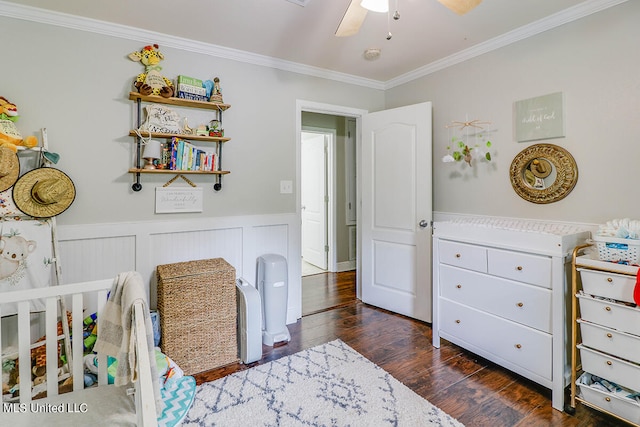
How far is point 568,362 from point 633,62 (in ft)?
5.87

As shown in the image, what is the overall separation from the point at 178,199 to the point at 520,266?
7.90ft

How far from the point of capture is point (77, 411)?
3.81 feet

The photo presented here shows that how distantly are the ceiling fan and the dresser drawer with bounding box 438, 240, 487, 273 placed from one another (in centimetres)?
143

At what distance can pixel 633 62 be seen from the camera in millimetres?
1877

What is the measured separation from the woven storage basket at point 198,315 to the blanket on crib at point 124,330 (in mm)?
741

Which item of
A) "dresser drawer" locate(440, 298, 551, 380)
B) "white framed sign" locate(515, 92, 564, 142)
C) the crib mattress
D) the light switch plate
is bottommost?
"dresser drawer" locate(440, 298, 551, 380)

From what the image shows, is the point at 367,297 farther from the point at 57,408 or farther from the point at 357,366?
the point at 57,408

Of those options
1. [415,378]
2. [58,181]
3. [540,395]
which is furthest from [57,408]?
[540,395]

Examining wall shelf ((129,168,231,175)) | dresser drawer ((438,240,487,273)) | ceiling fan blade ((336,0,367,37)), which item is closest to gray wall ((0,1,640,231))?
wall shelf ((129,168,231,175))

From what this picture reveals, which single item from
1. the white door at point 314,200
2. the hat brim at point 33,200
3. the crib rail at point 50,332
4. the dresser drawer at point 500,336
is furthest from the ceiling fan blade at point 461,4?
the white door at point 314,200

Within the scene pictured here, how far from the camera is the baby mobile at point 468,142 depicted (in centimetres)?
262

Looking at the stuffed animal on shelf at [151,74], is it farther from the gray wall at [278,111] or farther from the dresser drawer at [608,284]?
the dresser drawer at [608,284]

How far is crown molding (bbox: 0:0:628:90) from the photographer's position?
1989mm

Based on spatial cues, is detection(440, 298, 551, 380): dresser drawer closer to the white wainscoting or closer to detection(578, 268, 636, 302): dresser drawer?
detection(578, 268, 636, 302): dresser drawer
